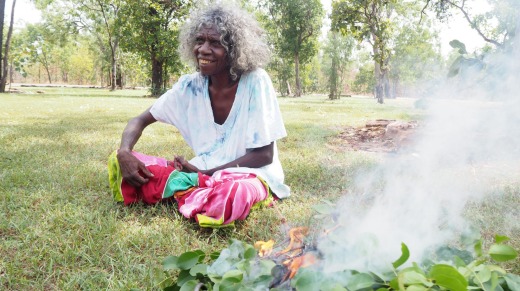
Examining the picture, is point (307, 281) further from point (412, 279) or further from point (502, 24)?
point (502, 24)

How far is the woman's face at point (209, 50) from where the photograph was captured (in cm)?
257

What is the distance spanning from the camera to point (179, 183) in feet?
8.19

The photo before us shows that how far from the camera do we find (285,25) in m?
29.9

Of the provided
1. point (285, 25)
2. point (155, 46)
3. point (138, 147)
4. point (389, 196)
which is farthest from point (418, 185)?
point (285, 25)

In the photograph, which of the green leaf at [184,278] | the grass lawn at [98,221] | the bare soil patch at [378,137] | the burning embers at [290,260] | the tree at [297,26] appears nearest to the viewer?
the burning embers at [290,260]

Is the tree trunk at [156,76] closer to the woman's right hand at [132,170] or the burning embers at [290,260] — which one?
the woman's right hand at [132,170]

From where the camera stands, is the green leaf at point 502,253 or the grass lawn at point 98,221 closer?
the green leaf at point 502,253

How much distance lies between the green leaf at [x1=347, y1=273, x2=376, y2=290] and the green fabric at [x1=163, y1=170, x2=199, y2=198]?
65.8 inches

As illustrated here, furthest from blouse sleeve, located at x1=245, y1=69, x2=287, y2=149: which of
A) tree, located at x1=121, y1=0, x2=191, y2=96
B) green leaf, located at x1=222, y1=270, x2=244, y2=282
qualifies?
tree, located at x1=121, y1=0, x2=191, y2=96

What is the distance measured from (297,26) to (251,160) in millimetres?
28075

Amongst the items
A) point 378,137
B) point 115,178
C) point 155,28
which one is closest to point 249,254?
point 115,178

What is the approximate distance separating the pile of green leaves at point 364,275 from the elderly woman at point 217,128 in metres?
1.00

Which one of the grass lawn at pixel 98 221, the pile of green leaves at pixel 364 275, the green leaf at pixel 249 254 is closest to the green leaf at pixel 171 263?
the pile of green leaves at pixel 364 275

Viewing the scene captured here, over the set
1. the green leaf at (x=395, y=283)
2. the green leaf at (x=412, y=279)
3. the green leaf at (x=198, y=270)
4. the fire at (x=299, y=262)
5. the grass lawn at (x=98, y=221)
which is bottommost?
the grass lawn at (x=98, y=221)
